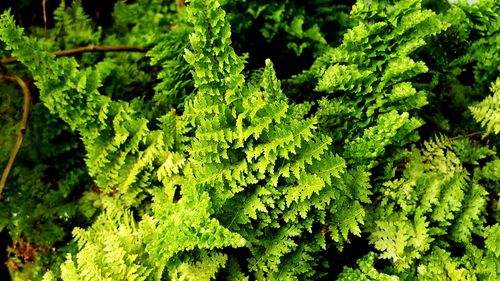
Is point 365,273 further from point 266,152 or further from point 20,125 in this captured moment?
point 20,125

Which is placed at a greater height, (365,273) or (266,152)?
(266,152)

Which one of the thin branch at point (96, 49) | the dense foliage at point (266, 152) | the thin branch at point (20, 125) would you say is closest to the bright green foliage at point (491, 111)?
the dense foliage at point (266, 152)

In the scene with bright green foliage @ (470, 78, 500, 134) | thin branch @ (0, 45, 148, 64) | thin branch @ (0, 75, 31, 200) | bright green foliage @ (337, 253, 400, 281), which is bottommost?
bright green foliage @ (337, 253, 400, 281)

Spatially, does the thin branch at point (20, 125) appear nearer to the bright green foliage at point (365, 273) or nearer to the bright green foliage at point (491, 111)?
the bright green foliage at point (365, 273)

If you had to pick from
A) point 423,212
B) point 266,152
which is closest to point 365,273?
point 423,212

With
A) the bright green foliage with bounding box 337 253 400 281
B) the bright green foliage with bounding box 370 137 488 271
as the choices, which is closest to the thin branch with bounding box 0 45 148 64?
the bright green foliage with bounding box 370 137 488 271

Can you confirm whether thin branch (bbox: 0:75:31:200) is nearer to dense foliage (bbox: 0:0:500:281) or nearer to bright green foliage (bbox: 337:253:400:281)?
dense foliage (bbox: 0:0:500:281)

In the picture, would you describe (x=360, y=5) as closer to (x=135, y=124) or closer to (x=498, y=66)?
(x=498, y=66)

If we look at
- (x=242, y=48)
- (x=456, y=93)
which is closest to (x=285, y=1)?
(x=242, y=48)
